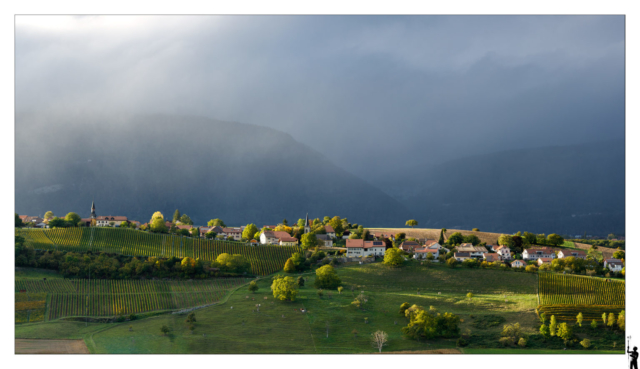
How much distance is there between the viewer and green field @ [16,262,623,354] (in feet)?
73.7

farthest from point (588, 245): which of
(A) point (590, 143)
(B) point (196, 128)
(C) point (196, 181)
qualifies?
(B) point (196, 128)

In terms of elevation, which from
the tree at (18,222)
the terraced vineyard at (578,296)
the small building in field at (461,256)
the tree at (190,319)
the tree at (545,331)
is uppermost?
the tree at (18,222)

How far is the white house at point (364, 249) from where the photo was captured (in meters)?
39.1

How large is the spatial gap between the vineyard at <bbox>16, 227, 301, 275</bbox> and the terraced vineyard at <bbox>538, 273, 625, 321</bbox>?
833 inches

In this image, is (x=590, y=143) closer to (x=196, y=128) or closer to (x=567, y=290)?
(x=567, y=290)

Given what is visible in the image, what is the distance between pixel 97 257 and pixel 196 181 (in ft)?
244

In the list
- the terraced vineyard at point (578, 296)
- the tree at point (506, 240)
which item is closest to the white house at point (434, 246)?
the tree at point (506, 240)

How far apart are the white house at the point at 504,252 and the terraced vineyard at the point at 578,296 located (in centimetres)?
676

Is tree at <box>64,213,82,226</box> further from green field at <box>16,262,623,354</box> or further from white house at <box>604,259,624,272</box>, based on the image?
white house at <box>604,259,624,272</box>

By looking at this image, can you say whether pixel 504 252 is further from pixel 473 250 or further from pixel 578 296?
pixel 578 296

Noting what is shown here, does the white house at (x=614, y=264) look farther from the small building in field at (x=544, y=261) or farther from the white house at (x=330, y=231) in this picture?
the white house at (x=330, y=231)

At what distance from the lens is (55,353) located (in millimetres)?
21719

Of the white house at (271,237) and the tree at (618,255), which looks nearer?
the tree at (618,255)

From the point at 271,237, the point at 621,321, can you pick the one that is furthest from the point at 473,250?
the point at 271,237
